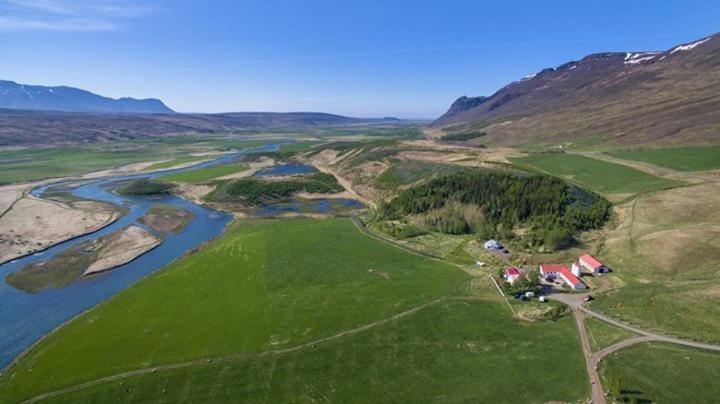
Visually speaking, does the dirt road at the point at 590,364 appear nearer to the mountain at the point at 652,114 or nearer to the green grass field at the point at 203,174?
the mountain at the point at 652,114

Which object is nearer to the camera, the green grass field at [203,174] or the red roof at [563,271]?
the red roof at [563,271]

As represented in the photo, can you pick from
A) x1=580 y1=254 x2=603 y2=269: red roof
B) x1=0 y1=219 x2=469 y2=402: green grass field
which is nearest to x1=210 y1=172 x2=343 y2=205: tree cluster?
x1=0 y1=219 x2=469 y2=402: green grass field

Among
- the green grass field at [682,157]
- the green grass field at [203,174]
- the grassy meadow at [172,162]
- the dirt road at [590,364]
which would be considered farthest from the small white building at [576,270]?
the grassy meadow at [172,162]

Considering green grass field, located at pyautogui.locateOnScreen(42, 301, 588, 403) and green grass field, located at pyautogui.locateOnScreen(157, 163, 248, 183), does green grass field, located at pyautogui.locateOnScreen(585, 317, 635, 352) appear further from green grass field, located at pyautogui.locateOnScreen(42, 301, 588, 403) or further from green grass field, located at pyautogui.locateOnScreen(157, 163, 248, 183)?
green grass field, located at pyautogui.locateOnScreen(157, 163, 248, 183)

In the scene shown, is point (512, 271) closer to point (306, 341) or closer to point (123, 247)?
point (306, 341)

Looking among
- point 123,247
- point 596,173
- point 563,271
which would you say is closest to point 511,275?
point 563,271

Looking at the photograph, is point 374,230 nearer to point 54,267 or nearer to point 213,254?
point 213,254

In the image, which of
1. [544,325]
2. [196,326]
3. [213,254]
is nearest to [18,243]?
[213,254]

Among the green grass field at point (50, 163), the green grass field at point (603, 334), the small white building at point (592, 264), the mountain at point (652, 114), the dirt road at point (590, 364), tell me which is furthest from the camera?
the green grass field at point (50, 163)
